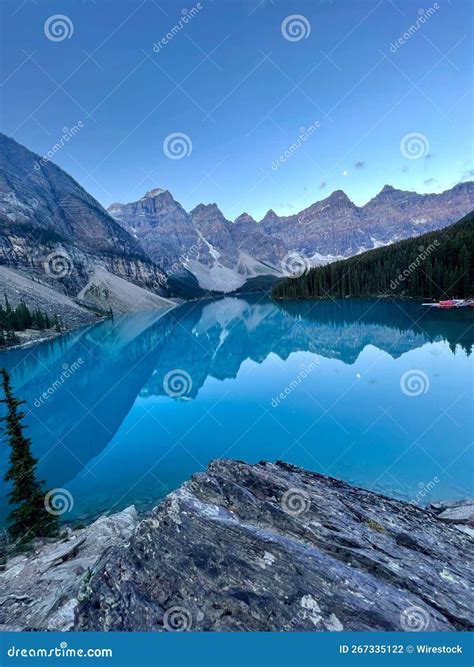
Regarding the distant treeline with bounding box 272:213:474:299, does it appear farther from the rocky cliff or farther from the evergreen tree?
the rocky cliff

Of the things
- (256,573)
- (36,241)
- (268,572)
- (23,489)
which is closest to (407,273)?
(23,489)

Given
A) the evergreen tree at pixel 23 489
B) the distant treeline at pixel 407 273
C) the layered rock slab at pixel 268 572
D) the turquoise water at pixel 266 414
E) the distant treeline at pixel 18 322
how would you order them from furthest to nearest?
the distant treeline at pixel 407 273, the distant treeline at pixel 18 322, the turquoise water at pixel 266 414, the evergreen tree at pixel 23 489, the layered rock slab at pixel 268 572

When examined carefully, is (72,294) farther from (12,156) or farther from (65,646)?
(65,646)

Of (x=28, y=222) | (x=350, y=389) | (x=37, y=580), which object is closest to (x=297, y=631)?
(x=37, y=580)

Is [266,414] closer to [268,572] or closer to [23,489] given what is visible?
[23,489]

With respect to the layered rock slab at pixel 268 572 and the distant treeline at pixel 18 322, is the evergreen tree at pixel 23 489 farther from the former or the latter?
the distant treeline at pixel 18 322

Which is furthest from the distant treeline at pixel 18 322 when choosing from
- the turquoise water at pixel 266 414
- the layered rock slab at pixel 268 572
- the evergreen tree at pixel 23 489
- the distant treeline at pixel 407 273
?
the distant treeline at pixel 407 273
